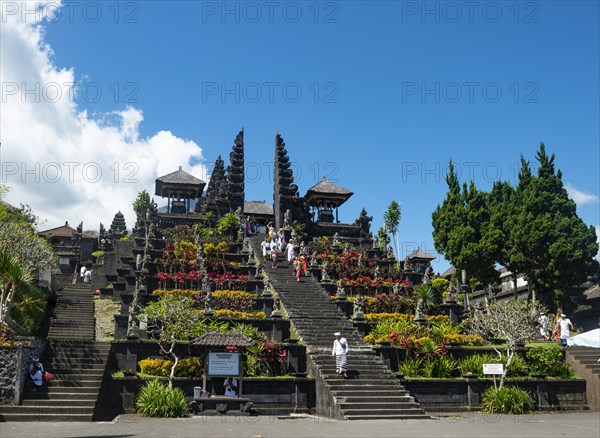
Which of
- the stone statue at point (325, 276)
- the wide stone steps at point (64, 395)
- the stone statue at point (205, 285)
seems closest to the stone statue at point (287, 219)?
the stone statue at point (325, 276)

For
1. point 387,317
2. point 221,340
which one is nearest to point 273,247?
point 387,317

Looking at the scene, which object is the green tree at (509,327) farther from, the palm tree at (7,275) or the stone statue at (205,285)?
the palm tree at (7,275)

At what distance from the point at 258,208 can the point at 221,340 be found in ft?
127

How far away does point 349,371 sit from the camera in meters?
19.3

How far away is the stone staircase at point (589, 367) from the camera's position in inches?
816

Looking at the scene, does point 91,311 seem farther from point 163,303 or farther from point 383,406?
point 383,406

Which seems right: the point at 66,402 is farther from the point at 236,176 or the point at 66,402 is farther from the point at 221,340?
the point at 236,176

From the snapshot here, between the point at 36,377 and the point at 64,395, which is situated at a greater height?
the point at 36,377

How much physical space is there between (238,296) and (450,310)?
1004 cm

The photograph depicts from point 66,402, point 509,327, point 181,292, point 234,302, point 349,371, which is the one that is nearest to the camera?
point 66,402

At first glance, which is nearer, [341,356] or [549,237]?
[341,356]

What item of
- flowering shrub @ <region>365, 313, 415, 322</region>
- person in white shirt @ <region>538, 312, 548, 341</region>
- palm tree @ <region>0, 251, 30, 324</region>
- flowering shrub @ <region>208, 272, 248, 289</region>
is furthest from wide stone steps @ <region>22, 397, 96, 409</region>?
person in white shirt @ <region>538, 312, 548, 341</region>

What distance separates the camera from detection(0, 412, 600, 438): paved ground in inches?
516

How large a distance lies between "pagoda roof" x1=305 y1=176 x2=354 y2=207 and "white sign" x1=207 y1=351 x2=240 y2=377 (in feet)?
116
